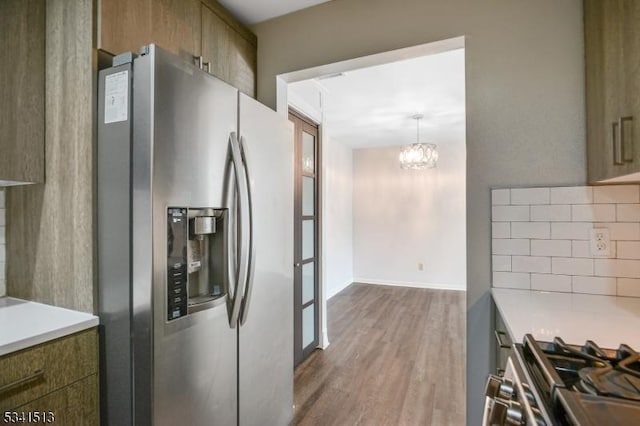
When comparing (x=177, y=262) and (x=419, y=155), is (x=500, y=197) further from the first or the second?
(x=419, y=155)

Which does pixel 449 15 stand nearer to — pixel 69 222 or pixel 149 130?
Answer: pixel 149 130

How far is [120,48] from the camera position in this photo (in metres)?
1.22

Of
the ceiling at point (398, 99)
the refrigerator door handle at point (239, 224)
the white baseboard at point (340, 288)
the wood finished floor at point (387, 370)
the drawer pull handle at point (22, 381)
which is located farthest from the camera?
the white baseboard at point (340, 288)

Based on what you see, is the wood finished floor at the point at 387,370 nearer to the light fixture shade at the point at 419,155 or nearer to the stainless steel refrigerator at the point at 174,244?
the stainless steel refrigerator at the point at 174,244

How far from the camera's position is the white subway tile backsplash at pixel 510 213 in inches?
59.2

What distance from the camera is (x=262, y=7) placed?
6.24 ft

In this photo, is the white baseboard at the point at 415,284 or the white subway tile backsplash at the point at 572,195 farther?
the white baseboard at the point at 415,284

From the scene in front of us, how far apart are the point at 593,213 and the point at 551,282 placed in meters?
0.35

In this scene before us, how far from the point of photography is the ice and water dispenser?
1.12 metres

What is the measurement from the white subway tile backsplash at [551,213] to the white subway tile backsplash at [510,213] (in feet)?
0.11

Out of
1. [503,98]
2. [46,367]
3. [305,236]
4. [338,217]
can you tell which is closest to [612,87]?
[503,98]

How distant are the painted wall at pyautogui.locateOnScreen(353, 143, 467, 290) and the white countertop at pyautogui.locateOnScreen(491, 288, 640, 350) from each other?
13.0 ft

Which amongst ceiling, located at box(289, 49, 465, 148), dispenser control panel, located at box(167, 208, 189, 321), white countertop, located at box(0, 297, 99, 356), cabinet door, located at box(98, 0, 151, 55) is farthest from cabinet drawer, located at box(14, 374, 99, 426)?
ceiling, located at box(289, 49, 465, 148)

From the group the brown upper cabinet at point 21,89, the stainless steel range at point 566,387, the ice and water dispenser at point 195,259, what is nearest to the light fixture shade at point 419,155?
the ice and water dispenser at point 195,259
